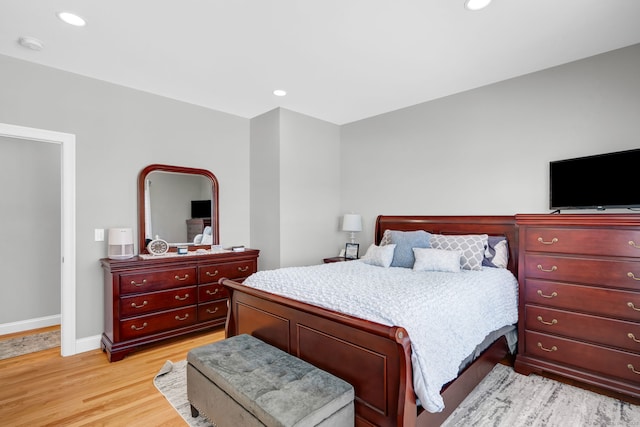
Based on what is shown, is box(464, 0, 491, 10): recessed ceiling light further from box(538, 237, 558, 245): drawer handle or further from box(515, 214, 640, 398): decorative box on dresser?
box(538, 237, 558, 245): drawer handle

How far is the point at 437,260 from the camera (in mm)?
3025

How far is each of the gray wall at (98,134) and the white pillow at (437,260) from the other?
9.29 feet

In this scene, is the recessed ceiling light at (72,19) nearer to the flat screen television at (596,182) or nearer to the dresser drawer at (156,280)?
the dresser drawer at (156,280)

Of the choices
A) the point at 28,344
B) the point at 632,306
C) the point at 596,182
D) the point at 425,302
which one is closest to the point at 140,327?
the point at 28,344

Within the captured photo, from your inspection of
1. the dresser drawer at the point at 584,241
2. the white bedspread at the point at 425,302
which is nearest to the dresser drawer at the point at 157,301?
the white bedspread at the point at 425,302

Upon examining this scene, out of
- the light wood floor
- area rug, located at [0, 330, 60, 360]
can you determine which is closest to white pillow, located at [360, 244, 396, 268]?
the light wood floor

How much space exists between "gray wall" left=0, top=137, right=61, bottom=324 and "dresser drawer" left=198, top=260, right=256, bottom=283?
2041 mm

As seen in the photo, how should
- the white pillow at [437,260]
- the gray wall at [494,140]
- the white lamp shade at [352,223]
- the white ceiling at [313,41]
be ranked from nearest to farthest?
the white ceiling at [313,41] < the gray wall at [494,140] < the white pillow at [437,260] < the white lamp shade at [352,223]

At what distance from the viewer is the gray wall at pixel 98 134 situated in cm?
296

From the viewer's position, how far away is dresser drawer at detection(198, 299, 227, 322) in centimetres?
361

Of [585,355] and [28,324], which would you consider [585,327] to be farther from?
[28,324]

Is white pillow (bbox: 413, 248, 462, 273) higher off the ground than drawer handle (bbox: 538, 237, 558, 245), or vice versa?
drawer handle (bbox: 538, 237, 558, 245)

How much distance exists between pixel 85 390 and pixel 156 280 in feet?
3.48

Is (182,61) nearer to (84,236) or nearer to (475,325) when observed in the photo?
(84,236)
